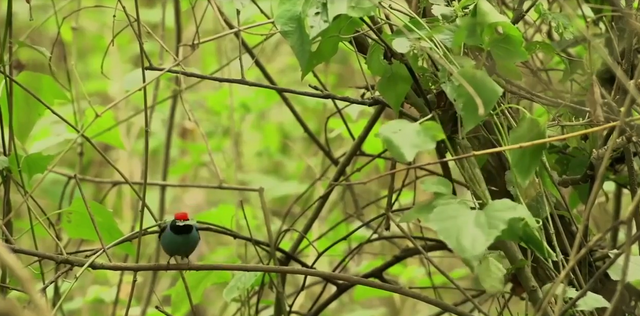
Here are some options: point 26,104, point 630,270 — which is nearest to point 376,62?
point 630,270

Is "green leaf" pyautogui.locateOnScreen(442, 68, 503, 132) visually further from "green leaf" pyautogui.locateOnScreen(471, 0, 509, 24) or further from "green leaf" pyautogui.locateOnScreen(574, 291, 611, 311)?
"green leaf" pyautogui.locateOnScreen(574, 291, 611, 311)

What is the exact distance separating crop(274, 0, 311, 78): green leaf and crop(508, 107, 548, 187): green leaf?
0.24m

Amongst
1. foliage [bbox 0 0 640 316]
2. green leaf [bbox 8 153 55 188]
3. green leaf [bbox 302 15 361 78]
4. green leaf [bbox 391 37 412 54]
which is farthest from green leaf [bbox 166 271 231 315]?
green leaf [bbox 391 37 412 54]

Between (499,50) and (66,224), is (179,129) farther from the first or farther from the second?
(499,50)

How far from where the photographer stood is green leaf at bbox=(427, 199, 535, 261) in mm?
621

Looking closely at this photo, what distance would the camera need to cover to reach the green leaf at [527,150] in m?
0.71

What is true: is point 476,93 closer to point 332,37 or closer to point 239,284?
point 332,37

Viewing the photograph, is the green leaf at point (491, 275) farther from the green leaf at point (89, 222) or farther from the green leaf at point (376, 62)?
the green leaf at point (89, 222)

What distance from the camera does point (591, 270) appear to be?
0.99 m

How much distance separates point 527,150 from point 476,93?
0.09m

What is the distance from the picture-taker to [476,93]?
2.17ft

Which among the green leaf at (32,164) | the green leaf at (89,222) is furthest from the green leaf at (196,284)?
the green leaf at (32,164)

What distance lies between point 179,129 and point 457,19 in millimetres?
2112

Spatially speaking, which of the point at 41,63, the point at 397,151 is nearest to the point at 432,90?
the point at 397,151
